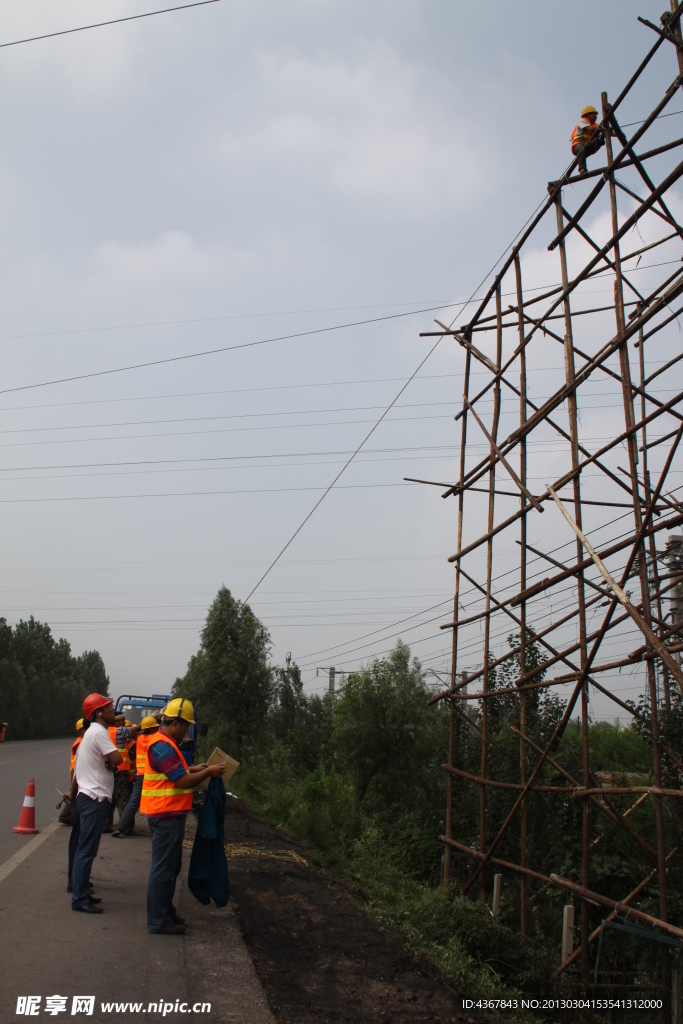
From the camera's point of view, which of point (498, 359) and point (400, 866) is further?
point (400, 866)

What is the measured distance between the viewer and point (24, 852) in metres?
8.62

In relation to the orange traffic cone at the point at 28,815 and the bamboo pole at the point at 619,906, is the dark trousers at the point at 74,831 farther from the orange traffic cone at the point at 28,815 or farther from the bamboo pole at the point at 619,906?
the bamboo pole at the point at 619,906

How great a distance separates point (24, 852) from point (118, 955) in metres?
4.28

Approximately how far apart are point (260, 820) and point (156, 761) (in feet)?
30.4

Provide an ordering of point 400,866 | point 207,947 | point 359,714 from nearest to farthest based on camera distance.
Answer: point 207,947, point 400,866, point 359,714

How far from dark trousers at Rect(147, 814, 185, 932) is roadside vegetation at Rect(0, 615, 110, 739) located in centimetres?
5036

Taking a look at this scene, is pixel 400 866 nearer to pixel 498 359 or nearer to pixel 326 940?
pixel 326 940

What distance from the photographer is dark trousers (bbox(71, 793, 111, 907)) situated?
20.3 ft

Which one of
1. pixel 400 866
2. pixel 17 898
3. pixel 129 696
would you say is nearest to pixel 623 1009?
pixel 17 898

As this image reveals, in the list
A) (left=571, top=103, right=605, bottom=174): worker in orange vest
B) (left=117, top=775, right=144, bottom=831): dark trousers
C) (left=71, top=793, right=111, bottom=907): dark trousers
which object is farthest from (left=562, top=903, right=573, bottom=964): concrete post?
(left=571, top=103, right=605, bottom=174): worker in orange vest

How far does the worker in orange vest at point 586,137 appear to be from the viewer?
322 inches

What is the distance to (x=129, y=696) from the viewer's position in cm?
1667

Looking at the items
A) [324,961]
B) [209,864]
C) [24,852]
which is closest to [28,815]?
[24,852]

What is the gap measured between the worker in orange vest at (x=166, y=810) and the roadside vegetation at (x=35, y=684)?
50.4 meters
